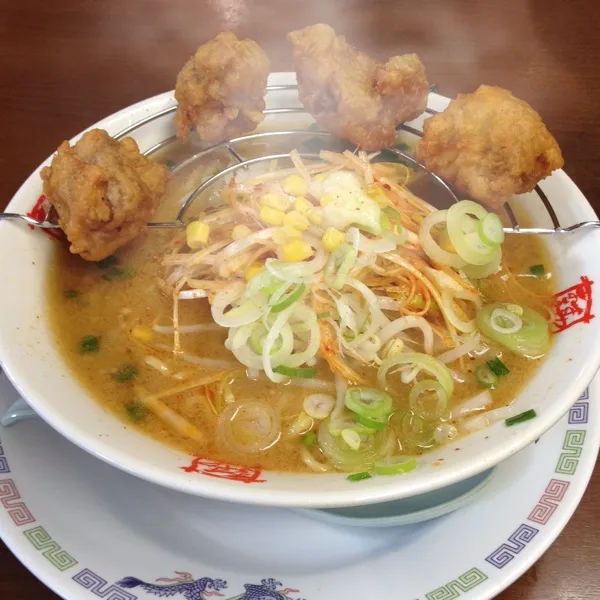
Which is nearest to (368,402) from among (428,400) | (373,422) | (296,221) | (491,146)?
(373,422)

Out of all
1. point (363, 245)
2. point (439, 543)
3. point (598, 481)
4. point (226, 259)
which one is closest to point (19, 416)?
point (226, 259)

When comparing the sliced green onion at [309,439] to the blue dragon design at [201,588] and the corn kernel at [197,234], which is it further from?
the corn kernel at [197,234]

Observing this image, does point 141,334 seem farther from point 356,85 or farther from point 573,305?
point 573,305

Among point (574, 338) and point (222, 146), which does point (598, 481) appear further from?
point (222, 146)

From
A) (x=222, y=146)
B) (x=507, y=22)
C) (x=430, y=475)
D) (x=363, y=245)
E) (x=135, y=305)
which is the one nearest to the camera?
(x=430, y=475)

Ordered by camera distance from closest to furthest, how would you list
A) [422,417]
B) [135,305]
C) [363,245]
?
1. [422,417]
2. [363,245]
3. [135,305]

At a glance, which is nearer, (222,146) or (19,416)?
(19,416)
